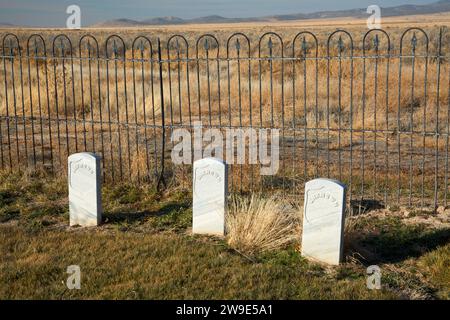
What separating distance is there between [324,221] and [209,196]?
4.70ft

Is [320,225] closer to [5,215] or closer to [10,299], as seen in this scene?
[10,299]

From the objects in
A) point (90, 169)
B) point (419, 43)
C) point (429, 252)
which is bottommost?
point (429, 252)

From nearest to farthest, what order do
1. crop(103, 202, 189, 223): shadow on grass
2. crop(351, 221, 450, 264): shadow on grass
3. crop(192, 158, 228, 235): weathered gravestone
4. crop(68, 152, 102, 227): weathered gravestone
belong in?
1. crop(351, 221, 450, 264): shadow on grass
2. crop(192, 158, 228, 235): weathered gravestone
3. crop(68, 152, 102, 227): weathered gravestone
4. crop(103, 202, 189, 223): shadow on grass

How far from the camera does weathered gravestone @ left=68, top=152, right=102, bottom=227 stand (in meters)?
7.06

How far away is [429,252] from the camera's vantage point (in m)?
6.11

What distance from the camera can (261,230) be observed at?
618 cm

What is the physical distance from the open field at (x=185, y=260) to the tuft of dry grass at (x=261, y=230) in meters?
0.10

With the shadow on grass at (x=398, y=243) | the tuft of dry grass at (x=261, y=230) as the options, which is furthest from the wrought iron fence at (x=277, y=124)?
the tuft of dry grass at (x=261, y=230)

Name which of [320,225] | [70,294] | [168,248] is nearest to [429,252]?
[320,225]

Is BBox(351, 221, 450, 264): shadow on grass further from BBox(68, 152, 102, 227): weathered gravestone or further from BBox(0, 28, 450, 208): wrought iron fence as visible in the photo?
BBox(68, 152, 102, 227): weathered gravestone

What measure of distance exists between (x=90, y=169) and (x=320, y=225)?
9.36 feet

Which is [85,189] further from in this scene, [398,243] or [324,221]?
[398,243]

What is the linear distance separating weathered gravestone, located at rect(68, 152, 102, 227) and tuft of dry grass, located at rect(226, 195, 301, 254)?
168 cm

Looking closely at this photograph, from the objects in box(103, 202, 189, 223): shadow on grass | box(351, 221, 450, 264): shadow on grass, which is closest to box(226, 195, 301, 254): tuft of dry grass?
box(351, 221, 450, 264): shadow on grass
